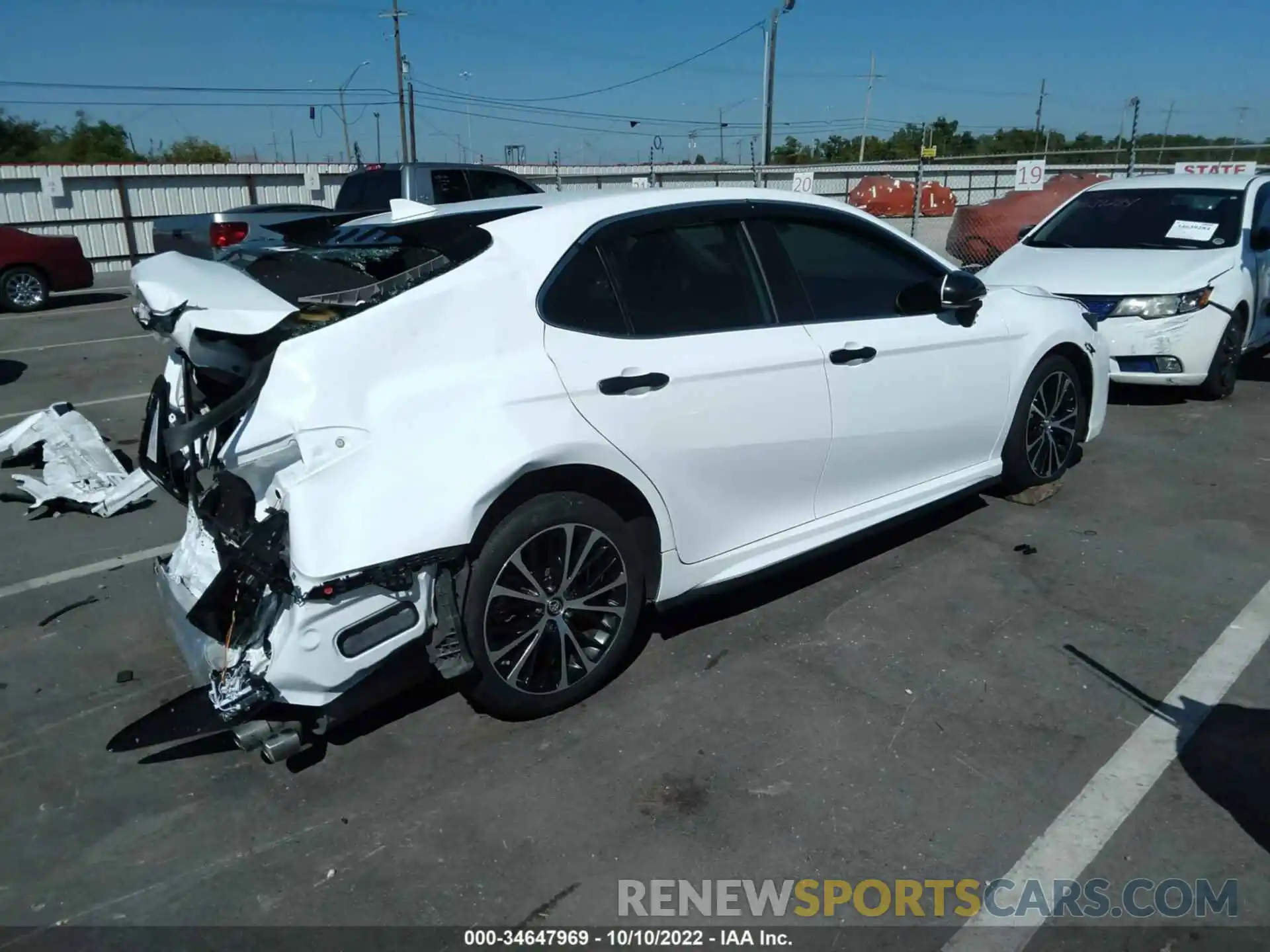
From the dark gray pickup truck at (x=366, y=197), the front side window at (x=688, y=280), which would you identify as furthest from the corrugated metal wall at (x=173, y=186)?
the front side window at (x=688, y=280)

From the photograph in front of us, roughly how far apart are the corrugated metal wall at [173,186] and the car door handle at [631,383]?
16386 millimetres

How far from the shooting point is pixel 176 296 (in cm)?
308

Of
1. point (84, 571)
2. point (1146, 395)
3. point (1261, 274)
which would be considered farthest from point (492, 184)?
point (84, 571)

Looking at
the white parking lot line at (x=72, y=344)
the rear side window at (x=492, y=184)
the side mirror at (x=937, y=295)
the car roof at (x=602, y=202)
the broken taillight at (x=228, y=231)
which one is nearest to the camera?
the car roof at (x=602, y=202)

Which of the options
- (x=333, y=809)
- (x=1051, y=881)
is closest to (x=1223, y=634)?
(x=1051, y=881)

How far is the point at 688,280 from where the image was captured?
147 inches

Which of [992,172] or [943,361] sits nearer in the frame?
[943,361]

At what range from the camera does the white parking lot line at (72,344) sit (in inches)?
435

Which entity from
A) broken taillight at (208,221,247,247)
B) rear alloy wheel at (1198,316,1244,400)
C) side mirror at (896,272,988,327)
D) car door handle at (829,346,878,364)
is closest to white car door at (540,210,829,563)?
car door handle at (829,346,878,364)

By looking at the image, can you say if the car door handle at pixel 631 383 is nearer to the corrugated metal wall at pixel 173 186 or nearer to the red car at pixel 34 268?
the red car at pixel 34 268

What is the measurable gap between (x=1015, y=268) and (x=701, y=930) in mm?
6829

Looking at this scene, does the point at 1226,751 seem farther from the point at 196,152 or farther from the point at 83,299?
the point at 196,152

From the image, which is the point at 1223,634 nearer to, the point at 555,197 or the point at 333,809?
the point at 555,197

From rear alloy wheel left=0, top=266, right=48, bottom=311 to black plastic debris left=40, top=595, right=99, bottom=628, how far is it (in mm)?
11851
